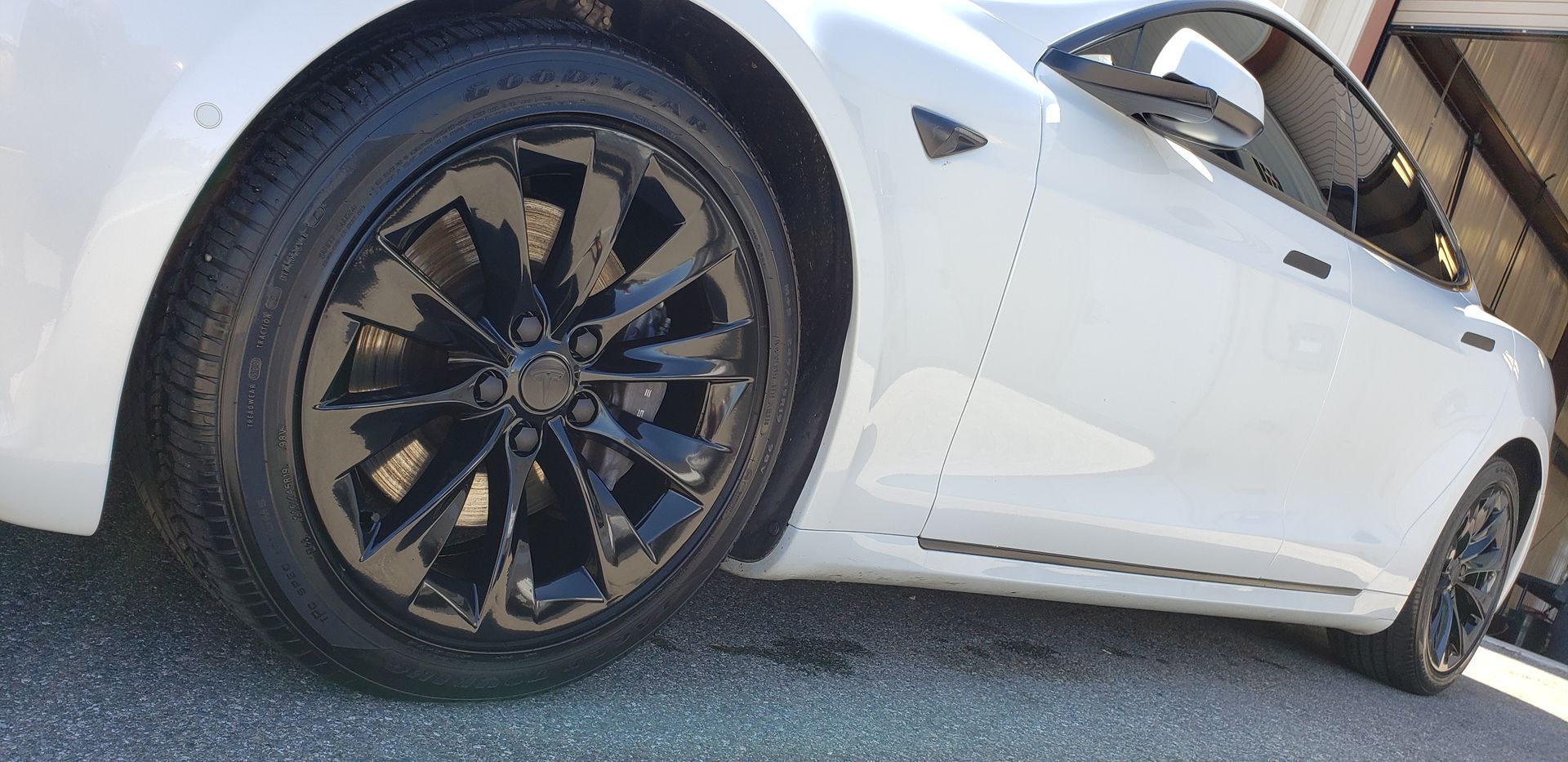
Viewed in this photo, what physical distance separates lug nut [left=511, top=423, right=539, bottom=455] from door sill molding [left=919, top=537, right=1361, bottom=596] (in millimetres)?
701

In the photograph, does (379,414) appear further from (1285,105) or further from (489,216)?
(1285,105)

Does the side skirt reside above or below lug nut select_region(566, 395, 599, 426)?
below

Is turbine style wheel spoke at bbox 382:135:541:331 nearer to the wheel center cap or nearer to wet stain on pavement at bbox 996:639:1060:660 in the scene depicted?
the wheel center cap

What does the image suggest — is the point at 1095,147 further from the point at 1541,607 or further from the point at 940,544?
the point at 1541,607

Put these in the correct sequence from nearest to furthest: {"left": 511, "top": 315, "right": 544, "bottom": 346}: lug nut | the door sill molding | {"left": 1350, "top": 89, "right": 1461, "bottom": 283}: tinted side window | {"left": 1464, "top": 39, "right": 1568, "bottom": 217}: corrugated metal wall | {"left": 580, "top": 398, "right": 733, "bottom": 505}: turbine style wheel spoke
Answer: {"left": 511, "top": 315, "right": 544, "bottom": 346}: lug nut, {"left": 580, "top": 398, "right": 733, "bottom": 505}: turbine style wheel spoke, the door sill molding, {"left": 1350, "top": 89, "right": 1461, "bottom": 283}: tinted side window, {"left": 1464, "top": 39, "right": 1568, "bottom": 217}: corrugated metal wall

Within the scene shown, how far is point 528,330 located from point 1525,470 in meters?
3.17

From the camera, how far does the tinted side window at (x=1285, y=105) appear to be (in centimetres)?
201

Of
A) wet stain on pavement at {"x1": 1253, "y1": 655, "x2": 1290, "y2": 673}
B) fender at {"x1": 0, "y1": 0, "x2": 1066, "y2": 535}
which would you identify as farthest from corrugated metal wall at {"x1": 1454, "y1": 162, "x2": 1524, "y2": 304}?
fender at {"x1": 0, "y1": 0, "x2": 1066, "y2": 535}

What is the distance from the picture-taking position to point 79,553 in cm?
162

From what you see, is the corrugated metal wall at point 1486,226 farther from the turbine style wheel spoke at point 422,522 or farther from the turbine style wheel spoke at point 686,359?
the turbine style wheel spoke at point 422,522

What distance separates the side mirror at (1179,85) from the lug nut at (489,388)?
102cm

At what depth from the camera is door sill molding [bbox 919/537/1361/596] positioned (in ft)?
6.23

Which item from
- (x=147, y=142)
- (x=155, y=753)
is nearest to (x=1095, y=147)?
(x=147, y=142)

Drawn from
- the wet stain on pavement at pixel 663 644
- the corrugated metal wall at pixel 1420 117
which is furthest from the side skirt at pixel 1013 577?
the corrugated metal wall at pixel 1420 117
